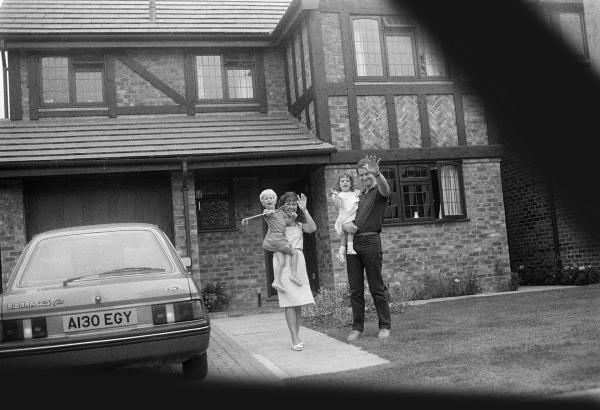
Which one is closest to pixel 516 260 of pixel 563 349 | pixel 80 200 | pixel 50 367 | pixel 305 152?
pixel 305 152

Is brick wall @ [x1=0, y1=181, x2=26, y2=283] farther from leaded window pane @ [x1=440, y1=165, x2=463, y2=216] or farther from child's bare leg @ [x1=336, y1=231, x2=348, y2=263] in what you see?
leaded window pane @ [x1=440, y1=165, x2=463, y2=216]

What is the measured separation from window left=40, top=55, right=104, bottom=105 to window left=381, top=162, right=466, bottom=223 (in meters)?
6.48

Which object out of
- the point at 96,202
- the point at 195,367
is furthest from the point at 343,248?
the point at 96,202

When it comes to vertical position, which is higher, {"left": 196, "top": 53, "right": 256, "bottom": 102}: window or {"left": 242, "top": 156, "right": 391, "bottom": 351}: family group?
{"left": 196, "top": 53, "right": 256, "bottom": 102}: window

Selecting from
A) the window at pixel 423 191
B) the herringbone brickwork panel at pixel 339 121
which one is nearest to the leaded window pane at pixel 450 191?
the window at pixel 423 191

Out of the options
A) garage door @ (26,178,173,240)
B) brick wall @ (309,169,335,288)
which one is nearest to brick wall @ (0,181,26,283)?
garage door @ (26,178,173,240)

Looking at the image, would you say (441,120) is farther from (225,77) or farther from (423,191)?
(225,77)

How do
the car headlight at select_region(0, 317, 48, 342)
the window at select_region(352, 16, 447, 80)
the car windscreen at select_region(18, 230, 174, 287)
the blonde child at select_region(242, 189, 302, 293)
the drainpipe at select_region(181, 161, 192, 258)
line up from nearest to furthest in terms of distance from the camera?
the car headlight at select_region(0, 317, 48, 342)
the car windscreen at select_region(18, 230, 174, 287)
the blonde child at select_region(242, 189, 302, 293)
the drainpipe at select_region(181, 161, 192, 258)
the window at select_region(352, 16, 447, 80)

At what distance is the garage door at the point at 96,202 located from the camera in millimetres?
13508

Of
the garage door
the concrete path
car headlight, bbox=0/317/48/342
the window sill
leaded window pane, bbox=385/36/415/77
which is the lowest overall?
the concrete path

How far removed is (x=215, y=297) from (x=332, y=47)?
5576 millimetres

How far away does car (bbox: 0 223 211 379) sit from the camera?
4949mm

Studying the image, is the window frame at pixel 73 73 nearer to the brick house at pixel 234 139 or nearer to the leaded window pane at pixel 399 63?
the brick house at pixel 234 139

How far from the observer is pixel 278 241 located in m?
6.98
